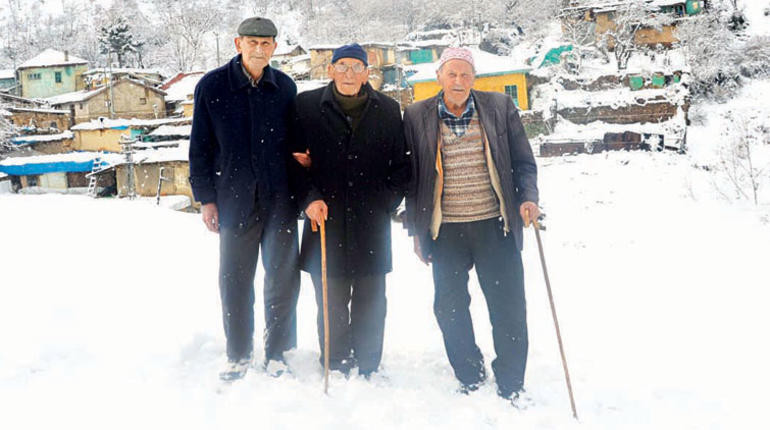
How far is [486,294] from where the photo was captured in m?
3.01

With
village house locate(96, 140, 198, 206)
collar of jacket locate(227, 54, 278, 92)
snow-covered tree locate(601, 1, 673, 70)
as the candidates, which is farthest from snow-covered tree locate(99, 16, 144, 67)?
collar of jacket locate(227, 54, 278, 92)

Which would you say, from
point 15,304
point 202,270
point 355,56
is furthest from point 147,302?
point 355,56

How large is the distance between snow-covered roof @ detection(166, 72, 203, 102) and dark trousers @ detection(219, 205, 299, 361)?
1430 inches

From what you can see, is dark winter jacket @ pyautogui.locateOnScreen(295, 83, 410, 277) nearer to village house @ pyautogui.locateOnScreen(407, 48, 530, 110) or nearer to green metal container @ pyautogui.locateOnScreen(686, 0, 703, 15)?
village house @ pyautogui.locateOnScreen(407, 48, 530, 110)

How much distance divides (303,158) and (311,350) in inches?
52.1

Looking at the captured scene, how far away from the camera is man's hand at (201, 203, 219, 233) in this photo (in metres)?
2.93

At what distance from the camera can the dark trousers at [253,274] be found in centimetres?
292

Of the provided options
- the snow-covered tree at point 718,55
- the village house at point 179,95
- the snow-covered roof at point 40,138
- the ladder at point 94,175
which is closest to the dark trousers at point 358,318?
the ladder at point 94,175

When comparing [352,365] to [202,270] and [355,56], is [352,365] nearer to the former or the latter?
[355,56]

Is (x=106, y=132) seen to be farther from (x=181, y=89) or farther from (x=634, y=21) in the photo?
(x=634, y=21)

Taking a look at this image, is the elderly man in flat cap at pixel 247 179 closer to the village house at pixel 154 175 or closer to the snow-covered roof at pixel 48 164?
the village house at pixel 154 175

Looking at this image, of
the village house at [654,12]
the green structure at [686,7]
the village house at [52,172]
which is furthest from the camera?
the green structure at [686,7]

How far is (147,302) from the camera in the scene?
3.73 metres

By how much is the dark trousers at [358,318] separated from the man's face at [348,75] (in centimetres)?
114
